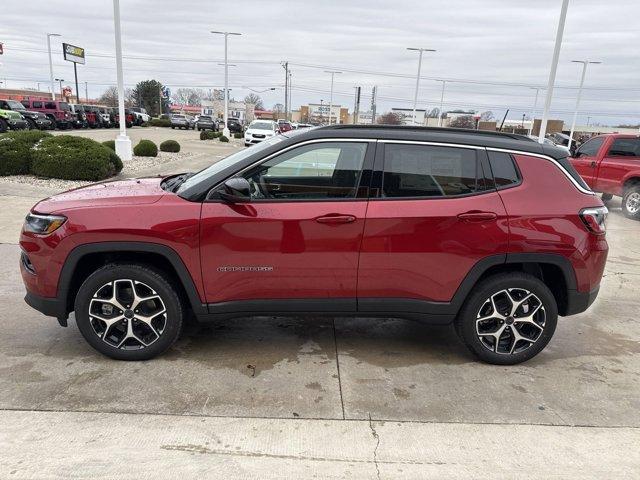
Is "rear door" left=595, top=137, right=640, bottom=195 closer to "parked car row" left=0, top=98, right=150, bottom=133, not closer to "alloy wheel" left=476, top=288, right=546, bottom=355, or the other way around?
"alloy wheel" left=476, top=288, right=546, bottom=355

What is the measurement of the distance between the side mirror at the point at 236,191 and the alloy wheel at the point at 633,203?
35.7 feet

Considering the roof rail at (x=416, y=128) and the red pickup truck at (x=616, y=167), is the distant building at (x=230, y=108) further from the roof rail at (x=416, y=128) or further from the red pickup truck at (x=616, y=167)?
the roof rail at (x=416, y=128)

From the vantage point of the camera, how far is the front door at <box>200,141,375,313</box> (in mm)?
3451

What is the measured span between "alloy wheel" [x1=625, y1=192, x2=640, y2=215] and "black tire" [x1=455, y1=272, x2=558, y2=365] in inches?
364

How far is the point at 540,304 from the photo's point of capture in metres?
3.75

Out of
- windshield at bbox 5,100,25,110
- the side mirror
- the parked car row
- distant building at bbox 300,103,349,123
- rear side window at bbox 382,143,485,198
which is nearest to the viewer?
the side mirror

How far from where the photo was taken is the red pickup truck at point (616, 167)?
37.0ft

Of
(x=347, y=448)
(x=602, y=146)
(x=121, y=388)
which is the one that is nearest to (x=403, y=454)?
(x=347, y=448)

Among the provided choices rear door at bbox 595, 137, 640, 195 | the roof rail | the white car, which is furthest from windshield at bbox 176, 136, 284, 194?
the white car

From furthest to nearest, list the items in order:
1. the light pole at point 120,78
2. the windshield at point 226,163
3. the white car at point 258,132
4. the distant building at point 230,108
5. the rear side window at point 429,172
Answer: the distant building at point 230,108 → the white car at point 258,132 → the light pole at point 120,78 → the windshield at point 226,163 → the rear side window at point 429,172

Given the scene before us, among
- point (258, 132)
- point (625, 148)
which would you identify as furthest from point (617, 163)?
point (258, 132)

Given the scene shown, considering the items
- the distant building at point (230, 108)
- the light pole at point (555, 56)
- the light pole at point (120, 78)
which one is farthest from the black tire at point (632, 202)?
the distant building at point (230, 108)

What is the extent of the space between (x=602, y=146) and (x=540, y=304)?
10.1 metres

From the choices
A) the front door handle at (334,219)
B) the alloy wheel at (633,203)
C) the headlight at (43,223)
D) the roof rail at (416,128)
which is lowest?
the alloy wheel at (633,203)
